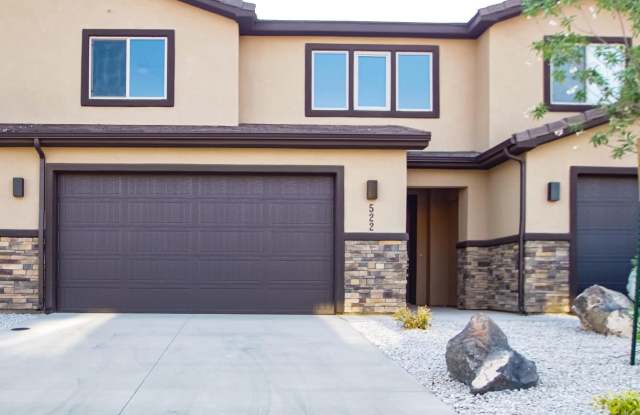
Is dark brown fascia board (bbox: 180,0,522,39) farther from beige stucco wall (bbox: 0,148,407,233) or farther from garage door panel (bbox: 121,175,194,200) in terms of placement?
garage door panel (bbox: 121,175,194,200)

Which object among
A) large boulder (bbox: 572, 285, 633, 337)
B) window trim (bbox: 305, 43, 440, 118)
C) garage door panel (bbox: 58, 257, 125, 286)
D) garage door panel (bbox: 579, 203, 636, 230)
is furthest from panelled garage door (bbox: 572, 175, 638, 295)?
garage door panel (bbox: 58, 257, 125, 286)

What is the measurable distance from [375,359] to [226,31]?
8.10 metres

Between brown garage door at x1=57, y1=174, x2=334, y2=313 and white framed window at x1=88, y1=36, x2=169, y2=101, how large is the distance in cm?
201

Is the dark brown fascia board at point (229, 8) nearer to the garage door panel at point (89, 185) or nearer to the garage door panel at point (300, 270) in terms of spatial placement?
the garage door panel at point (89, 185)

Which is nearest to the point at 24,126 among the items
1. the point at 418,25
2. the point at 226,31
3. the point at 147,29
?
the point at 147,29

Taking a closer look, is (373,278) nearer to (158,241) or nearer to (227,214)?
(227,214)

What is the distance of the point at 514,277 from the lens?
13.0 m

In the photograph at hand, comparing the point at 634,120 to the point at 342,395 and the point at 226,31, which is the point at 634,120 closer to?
the point at 342,395

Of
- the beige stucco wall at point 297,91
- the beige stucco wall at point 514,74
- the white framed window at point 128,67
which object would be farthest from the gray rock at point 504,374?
the white framed window at point 128,67

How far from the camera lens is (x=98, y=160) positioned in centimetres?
1208

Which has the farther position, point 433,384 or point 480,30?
point 480,30

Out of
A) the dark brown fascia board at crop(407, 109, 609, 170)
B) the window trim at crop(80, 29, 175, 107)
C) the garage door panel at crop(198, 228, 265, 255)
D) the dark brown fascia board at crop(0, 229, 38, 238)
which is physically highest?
the window trim at crop(80, 29, 175, 107)

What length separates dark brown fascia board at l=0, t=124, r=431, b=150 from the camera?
11.8 m

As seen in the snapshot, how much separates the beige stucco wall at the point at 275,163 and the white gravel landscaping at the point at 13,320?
165 cm
